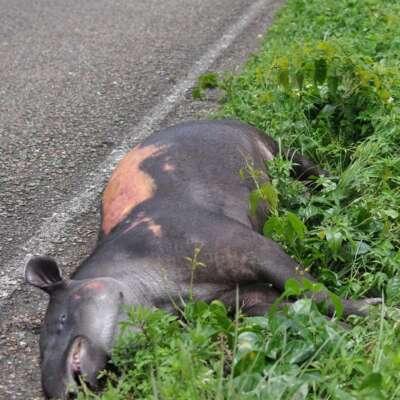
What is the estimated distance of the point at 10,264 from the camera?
4.16 metres

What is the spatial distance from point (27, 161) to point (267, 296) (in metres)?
1.97

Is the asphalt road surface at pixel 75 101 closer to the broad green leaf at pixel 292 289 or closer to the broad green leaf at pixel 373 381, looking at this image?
the broad green leaf at pixel 292 289

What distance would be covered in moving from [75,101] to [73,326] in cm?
309

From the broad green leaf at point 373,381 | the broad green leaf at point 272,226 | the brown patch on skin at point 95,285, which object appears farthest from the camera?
the broad green leaf at point 272,226

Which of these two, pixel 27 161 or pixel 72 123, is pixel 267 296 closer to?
pixel 27 161

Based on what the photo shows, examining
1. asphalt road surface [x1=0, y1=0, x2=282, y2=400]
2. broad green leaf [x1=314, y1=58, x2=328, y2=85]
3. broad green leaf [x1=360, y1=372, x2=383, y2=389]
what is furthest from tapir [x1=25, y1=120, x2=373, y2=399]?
broad green leaf [x1=360, y1=372, x2=383, y2=389]

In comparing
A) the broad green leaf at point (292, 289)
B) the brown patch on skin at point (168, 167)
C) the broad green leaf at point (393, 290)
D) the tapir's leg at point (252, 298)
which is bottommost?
the broad green leaf at point (393, 290)

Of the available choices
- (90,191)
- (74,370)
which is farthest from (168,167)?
(74,370)

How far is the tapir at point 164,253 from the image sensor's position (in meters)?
3.29

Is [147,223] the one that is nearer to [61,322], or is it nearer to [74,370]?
[61,322]

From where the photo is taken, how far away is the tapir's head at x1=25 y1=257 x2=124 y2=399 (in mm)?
3146

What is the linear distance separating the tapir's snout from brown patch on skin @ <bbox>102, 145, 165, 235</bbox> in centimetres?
99

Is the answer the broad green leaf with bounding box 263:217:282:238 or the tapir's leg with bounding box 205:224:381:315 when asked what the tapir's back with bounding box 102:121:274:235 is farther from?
the tapir's leg with bounding box 205:224:381:315

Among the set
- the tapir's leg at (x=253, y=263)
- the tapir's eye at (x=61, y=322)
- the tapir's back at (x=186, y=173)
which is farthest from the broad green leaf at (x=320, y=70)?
the tapir's eye at (x=61, y=322)
